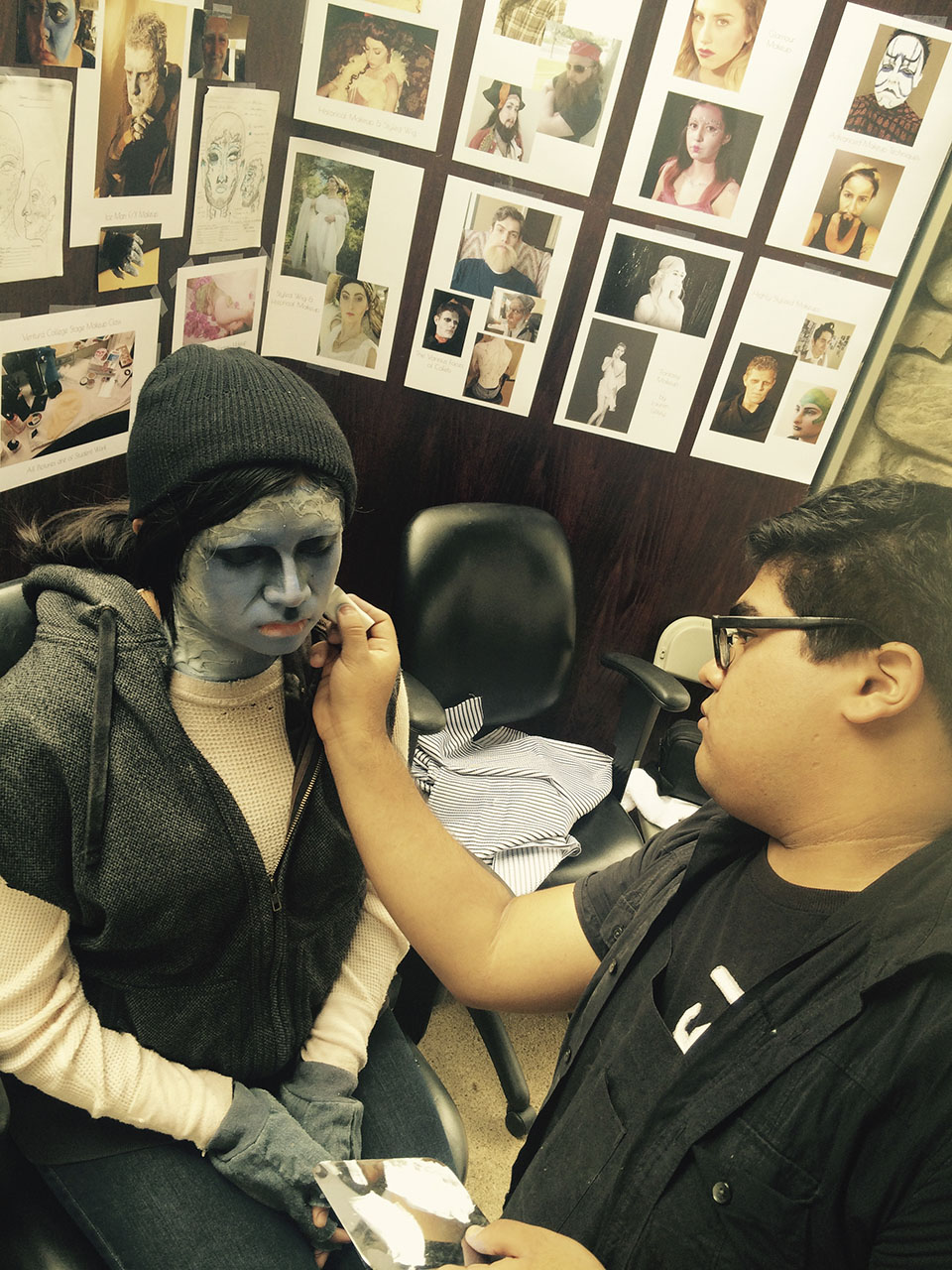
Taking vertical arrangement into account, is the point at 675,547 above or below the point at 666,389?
below

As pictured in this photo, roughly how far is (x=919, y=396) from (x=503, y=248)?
1034 mm

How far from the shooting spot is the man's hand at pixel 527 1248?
2.80ft

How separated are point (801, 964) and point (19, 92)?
1410 mm

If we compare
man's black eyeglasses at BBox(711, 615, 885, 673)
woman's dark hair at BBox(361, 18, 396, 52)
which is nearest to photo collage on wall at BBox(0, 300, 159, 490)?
woman's dark hair at BBox(361, 18, 396, 52)

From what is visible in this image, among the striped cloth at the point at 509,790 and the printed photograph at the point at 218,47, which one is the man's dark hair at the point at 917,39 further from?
the striped cloth at the point at 509,790

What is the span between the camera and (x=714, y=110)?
1.96 m

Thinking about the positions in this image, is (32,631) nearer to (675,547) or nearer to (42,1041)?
(42,1041)

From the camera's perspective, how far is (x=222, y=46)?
163 centimetres

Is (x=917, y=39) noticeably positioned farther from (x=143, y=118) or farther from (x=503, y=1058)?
(x=503, y=1058)

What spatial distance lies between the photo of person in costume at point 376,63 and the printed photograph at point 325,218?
14 centimetres

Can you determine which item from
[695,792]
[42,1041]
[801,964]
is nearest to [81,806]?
[42,1041]

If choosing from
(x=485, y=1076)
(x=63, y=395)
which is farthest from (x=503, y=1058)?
(x=63, y=395)

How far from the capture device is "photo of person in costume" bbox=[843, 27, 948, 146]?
1894mm

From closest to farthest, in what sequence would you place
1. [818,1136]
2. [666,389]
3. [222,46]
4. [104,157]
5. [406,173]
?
[818,1136] < [104,157] < [222,46] < [406,173] < [666,389]
